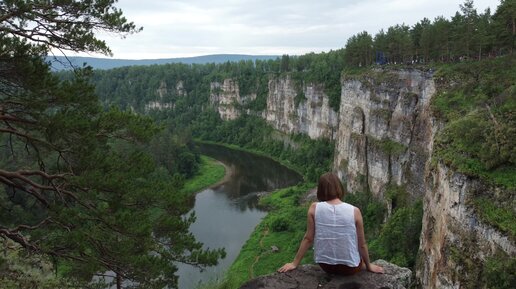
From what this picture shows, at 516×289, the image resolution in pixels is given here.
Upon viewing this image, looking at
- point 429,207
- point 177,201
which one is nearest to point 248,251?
point 429,207

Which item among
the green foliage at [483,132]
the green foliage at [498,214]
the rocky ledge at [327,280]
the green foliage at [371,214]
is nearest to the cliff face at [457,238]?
the green foliage at [498,214]

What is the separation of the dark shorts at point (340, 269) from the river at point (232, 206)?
19229 mm

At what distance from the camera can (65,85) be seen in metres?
11.4

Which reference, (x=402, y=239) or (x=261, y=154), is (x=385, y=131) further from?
(x=261, y=154)

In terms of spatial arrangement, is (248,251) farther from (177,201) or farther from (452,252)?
(177,201)

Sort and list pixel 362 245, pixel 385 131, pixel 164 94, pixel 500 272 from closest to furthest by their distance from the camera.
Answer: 1. pixel 362 245
2. pixel 500 272
3. pixel 385 131
4. pixel 164 94

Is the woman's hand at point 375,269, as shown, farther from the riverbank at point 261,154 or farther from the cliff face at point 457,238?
the riverbank at point 261,154

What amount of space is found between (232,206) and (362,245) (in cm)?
4819

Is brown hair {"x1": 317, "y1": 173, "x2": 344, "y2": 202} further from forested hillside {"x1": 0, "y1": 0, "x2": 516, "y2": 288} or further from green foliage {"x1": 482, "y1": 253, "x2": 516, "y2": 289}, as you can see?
green foliage {"x1": 482, "y1": 253, "x2": 516, "y2": 289}

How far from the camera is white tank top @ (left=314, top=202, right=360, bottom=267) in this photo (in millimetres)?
7031

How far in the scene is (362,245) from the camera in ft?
23.5

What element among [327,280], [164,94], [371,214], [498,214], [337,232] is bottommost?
[371,214]

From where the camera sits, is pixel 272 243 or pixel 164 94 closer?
pixel 272 243

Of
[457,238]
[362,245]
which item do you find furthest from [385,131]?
[362,245]
